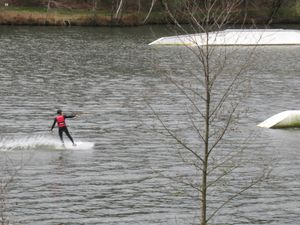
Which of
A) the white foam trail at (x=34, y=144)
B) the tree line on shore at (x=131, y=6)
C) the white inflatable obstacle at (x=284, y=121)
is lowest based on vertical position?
the white foam trail at (x=34, y=144)

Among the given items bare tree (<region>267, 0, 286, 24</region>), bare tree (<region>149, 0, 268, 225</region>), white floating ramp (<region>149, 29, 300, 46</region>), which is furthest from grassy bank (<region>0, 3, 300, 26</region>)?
bare tree (<region>149, 0, 268, 225</region>)

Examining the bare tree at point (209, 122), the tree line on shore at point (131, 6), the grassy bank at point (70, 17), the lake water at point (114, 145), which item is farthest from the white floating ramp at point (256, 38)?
the tree line on shore at point (131, 6)

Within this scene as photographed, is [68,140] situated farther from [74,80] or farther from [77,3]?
[77,3]

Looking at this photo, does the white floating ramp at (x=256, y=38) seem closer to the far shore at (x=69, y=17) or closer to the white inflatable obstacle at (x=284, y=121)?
the far shore at (x=69, y=17)

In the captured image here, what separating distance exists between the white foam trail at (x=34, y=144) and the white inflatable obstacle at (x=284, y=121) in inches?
509

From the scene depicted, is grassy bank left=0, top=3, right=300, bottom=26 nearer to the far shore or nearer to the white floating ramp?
the far shore

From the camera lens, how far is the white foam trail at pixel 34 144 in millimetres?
40334

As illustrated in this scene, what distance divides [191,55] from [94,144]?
4590 cm

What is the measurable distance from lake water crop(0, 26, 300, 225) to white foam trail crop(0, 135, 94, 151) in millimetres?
59

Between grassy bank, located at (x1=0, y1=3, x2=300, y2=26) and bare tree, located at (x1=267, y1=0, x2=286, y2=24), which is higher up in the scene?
bare tree, located at (x1=267, y1=0, x2=286, y2=24)

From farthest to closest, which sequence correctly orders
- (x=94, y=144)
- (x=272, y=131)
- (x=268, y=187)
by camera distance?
(x=272, y=131) → (x=94, y=144) → (x=268, y=187)

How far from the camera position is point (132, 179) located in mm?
34094

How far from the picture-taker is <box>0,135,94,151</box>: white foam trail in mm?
40334

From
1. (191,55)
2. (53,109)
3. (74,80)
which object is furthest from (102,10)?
(53,109)
